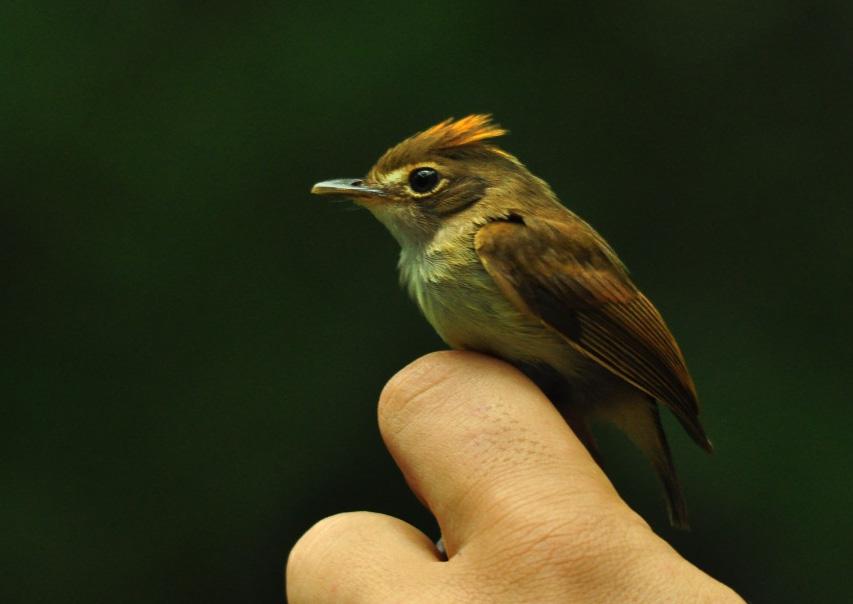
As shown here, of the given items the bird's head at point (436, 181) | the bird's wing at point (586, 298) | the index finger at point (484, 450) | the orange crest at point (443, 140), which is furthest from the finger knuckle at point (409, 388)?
the orange crest at point (443, 140)

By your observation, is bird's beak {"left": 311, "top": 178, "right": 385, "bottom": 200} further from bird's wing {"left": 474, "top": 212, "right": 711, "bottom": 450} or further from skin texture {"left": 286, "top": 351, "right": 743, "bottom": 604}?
skin texture {"left": 286, "top": 351, "right": 743, "bottom": 604}

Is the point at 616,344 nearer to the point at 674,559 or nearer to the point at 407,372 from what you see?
the point at 407,372

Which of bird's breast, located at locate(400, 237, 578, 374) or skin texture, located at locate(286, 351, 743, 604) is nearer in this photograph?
Answer: skin texture, located at locate(286, 351, 743, 604)

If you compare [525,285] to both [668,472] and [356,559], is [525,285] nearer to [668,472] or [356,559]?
[668,472]

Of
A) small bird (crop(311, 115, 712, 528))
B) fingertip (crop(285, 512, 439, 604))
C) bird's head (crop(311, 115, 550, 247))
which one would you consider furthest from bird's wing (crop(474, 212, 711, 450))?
fingertip (crop(285, 512, 439, 604))

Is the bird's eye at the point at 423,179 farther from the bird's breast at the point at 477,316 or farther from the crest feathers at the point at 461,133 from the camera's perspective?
the bird's breast at the point at 477,316

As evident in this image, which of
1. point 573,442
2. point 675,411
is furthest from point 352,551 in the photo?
point 675,411
